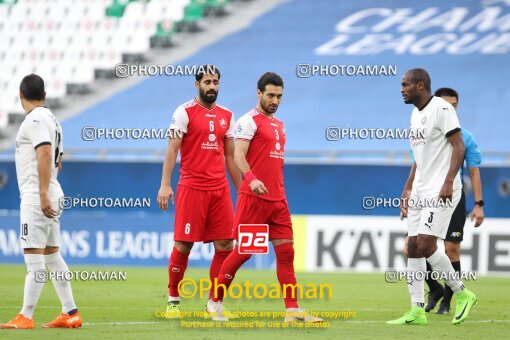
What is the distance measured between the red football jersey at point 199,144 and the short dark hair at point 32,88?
5.27 feet

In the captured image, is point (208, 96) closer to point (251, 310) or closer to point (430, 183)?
point (430, 183)

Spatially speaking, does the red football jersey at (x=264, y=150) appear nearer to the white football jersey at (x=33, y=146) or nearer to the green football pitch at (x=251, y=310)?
the green football pitch at (x=251, y=310)

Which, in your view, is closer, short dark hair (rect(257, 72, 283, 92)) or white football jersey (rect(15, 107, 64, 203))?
white football jersey (rect(15, 107, 64, 203))

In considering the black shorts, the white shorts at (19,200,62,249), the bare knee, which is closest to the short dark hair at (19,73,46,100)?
the white shorts at (19,200,62,249)

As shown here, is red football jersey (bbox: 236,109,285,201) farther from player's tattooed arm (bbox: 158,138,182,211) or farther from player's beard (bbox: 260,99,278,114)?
player's tattooed arm (bbox: 158,138,182,211)

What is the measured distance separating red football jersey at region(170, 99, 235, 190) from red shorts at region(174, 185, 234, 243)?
0.09m

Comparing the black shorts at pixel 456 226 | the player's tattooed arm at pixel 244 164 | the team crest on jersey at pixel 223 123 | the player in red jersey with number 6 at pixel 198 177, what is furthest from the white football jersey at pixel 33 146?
the black shorts at pixel 456 226

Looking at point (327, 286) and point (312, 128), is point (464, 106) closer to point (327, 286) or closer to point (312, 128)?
point (312, 128)

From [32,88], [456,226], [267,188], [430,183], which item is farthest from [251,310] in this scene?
[32,88]

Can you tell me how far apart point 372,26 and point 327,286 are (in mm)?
13844

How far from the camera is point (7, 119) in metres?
27.5

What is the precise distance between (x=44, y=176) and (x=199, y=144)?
1.93m

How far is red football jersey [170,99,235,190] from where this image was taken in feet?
33.6

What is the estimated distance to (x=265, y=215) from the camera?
9797 mm
